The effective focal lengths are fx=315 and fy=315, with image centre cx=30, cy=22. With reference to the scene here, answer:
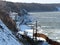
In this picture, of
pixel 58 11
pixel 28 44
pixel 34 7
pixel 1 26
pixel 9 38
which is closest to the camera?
pixel 9 38

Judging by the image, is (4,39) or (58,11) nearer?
(4,39)

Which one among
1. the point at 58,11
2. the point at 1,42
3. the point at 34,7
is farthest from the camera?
the point at 58,11

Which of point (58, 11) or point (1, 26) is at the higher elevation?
point (1, 26)

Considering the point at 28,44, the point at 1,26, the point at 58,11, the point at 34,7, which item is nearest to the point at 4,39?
the point at 1,26

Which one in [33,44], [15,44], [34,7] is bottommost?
[34,7]

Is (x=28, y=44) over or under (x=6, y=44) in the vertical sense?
under

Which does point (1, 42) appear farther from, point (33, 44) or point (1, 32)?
point (33, 44)

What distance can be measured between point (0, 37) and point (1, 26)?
1.08 m

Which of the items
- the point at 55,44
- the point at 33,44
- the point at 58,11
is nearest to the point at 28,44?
the point at 33,44

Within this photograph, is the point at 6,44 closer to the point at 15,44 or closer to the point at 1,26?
the point at 15,44

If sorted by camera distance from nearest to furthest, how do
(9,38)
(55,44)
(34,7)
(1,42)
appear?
(1,42) < (9,38) < (55,44) < (34,7)

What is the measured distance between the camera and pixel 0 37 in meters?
9.16

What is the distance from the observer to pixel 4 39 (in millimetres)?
9164

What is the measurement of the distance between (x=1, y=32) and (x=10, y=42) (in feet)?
1.72
